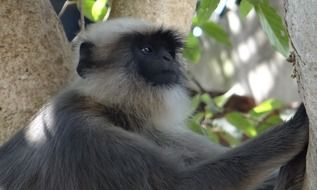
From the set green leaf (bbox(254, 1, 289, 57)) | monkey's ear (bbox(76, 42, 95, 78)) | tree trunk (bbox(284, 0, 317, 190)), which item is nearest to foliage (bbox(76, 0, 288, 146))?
green leaf (bbox(254, 1, 289, 57))

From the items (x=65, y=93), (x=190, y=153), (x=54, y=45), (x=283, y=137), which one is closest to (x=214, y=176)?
(x=283, y=137)

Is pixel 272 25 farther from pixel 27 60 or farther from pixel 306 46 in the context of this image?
pixel 306 46

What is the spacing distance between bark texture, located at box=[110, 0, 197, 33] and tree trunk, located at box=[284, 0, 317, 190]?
1.82 meters

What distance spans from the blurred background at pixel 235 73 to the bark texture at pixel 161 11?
374 millimetres

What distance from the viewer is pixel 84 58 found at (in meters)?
4.21

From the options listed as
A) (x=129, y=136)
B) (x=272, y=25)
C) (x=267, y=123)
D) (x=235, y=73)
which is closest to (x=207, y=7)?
(x=272, y=25)

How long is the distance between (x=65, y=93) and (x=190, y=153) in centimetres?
64

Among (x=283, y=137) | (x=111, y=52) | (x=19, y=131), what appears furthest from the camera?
(x=111, y=52)

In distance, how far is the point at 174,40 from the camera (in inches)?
169

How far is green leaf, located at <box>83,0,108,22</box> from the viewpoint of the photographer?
5020 millimetres

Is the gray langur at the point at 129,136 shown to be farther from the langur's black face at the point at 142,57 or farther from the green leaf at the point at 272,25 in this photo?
the green leaf at the point at 272,25

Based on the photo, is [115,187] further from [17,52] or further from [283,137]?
[17,52]

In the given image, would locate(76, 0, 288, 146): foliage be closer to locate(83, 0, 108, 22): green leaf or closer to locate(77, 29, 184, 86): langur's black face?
locate(83, 0, 108, 22): green leaf

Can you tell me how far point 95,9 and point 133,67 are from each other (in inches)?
36.5
